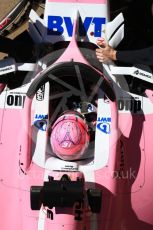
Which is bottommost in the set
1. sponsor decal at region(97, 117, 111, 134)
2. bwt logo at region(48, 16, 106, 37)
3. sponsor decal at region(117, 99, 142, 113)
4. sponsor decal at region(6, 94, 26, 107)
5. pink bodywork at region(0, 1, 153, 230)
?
pink bodywork at region(0, 1, 153, 230)

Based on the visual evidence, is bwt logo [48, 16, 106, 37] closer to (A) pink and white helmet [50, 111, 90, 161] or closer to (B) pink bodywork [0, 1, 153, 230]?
(B) pink bodywork [0, 1, 153, 230]

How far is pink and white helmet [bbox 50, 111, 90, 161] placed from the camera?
307cm

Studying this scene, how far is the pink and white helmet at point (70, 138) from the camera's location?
307 cm

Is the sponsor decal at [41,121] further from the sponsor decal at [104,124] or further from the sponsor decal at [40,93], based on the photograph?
the sponsor decal at [104,124]

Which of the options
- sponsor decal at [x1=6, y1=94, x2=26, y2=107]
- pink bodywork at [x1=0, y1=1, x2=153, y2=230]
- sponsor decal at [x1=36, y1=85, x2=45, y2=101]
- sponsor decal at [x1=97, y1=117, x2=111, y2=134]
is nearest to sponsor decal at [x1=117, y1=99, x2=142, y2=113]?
pink bodywork at [x1=0, y1=1, x2=153, y2=230]

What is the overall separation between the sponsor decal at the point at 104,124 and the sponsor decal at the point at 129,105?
183 millimetres

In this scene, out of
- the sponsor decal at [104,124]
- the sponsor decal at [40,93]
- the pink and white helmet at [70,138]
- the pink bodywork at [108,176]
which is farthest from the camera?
the sponsor decal at [40,93]

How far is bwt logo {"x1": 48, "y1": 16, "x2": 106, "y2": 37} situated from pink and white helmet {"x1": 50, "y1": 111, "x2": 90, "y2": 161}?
880 millimetres

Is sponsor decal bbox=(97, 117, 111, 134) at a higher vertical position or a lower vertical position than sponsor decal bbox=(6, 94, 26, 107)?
lower

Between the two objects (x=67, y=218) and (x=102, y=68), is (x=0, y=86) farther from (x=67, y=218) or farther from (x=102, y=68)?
(x=67, y=218)

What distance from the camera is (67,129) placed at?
309cm

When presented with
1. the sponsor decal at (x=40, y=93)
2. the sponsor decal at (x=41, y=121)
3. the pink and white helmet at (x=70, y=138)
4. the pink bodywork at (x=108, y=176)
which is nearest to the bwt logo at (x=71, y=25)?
the pink bodywork at (x=108, y=176)

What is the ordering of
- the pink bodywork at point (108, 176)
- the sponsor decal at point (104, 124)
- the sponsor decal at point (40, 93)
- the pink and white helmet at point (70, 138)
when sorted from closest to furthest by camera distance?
the pink and white helmet at point (70, 138) < the pink bodywork at point (108, 176) < the sponsor decal at point (104, 124) < the sponsor decal at point (40, 93)

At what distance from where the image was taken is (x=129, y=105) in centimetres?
365
